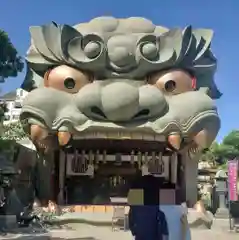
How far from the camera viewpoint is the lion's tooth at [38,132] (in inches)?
490

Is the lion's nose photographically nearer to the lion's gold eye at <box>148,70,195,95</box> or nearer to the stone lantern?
the lion's gold eye at <box>148,70,195,95</box>

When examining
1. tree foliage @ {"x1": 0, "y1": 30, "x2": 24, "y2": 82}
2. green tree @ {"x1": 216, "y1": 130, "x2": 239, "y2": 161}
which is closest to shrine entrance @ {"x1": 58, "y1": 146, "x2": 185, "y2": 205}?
tree foliage @ {"x1": 0, "y1": 30, "x2": 24, "y2": 82}

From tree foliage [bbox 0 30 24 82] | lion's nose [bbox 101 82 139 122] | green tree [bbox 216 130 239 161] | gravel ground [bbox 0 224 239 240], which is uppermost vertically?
tree foliage [bbox 0 30 24 82]

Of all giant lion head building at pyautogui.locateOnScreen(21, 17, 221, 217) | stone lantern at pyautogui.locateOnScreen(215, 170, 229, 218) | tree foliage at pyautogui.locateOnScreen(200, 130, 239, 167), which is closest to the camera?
giant lion head building at pyautogui.locateOnScreen(21, 17, 221, 217)

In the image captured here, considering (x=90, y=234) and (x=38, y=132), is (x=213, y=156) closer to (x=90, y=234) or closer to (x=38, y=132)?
(x=38, y=132)

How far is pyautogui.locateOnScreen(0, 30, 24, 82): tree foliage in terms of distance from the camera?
60.8ft

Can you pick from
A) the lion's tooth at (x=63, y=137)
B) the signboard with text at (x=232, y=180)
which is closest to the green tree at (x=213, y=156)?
the signboard with text at (x=232, y=180)

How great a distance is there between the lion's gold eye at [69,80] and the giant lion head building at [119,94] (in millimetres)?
28

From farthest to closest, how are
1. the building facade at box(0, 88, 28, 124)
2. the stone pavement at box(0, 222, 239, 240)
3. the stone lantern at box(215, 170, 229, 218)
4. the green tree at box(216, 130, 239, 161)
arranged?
the green tree at box(216, 130, 239, 161), the stone lantern at box(215, 170, 229, 218), the building facade at box(0, 88, 28, 124), the stone pavement at box(0, 222, 239, 240)

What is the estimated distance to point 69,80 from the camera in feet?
43.1

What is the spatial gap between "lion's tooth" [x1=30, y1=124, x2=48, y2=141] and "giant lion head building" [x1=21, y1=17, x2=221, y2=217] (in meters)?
0.03

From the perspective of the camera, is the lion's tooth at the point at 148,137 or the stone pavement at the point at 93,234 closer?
the stone pavement at the point at 93,234

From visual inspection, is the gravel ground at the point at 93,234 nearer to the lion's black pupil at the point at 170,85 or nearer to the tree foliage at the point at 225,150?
the lion's black pupil at the point at 170,85

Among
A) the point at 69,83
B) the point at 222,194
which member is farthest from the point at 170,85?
the point at 222,194
